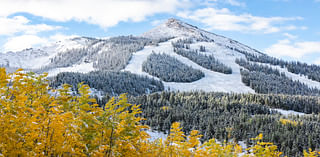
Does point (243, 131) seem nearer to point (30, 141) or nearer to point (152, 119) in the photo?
point (152, 119)

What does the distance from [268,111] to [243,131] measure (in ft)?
113

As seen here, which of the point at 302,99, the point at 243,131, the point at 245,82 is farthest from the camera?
the point at 245,82

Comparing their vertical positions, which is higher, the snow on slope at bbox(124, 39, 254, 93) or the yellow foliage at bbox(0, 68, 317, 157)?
the yellow foliage at bbox(0, 68, 317, 157)

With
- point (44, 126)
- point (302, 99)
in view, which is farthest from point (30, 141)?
point (302, 99)

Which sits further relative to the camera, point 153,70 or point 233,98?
point 153,70

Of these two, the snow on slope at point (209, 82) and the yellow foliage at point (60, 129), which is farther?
the snow on slope at point (209, 82)

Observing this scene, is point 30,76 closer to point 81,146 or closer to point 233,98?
point 81,146

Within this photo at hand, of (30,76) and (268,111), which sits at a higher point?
(30,76)

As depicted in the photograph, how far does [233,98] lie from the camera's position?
103 metres

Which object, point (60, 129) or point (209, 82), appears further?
point (209, 82)

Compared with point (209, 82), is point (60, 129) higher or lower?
higher

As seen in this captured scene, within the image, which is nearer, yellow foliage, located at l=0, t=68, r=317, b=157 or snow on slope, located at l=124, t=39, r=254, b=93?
yellow foliage, located at l=0, t=68, r=317, b=157

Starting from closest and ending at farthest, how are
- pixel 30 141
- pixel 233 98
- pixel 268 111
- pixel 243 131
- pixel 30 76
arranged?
1. pixel 30 141
2. pixel 30 76
3. pixel 243 131
4. pixel 268 111
5. pixel 233 98

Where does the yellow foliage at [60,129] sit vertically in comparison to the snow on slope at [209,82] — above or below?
above
